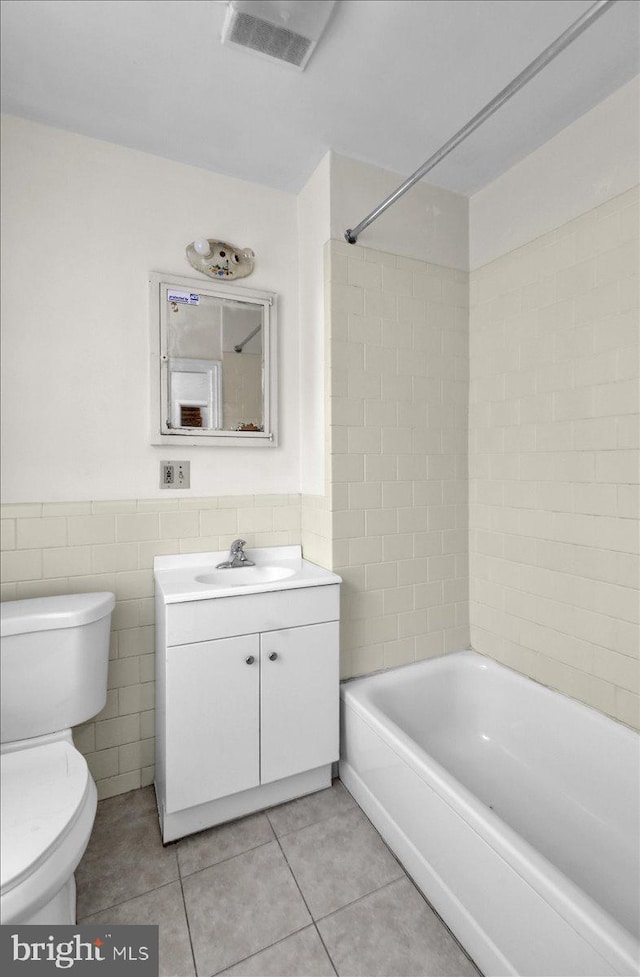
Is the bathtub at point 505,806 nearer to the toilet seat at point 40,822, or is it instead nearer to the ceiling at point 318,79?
the toilet seat at point 40,822

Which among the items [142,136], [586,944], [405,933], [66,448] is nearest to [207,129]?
[142,136]

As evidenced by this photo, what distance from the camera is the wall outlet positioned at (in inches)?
72.4

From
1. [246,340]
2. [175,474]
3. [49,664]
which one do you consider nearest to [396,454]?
[246,340]

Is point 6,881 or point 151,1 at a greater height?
point 151,1

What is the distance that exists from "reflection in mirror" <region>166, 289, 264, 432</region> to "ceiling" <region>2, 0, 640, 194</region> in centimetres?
59

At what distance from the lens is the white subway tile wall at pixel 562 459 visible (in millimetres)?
1551

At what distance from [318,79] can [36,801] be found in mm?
2160

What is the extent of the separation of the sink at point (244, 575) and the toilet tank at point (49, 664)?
43 cm

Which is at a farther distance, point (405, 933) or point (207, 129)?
point (207, 129)

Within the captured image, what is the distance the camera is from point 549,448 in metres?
1.80

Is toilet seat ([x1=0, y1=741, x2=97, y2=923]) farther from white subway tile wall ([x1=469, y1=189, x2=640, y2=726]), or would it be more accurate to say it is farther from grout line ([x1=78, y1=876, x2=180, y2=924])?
white subway tile wall ([x1=469, y1=189, x2=640, y2=726])

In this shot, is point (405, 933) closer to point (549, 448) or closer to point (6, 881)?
point (6, 881)

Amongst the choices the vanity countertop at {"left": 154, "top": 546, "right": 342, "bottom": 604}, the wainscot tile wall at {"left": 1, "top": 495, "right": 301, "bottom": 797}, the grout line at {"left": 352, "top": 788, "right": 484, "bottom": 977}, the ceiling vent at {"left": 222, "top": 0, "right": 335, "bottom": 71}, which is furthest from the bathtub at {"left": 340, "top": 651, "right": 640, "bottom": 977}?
the ceiling vent at {"left": 222, "top": 0, "right": 335, "bottom": 71}

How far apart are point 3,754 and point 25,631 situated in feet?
1.05
